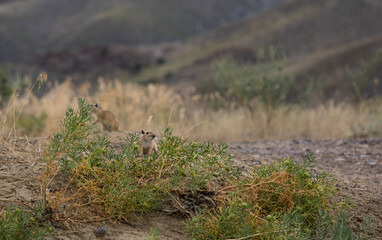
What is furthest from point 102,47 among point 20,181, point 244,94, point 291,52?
point 20,181

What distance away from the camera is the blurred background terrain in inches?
336

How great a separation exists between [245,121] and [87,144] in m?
6.80

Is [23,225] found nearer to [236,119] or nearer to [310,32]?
[236,119]

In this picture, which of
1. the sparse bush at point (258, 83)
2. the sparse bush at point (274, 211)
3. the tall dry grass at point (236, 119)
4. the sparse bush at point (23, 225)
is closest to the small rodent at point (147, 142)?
the sparse bush at point (274, 211)

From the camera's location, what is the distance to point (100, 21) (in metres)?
85.5

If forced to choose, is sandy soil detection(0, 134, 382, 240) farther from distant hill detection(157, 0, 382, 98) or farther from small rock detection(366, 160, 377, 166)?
distant hill detection(157, 0, 382, 98)

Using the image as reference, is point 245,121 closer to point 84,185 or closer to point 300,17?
point 84,185

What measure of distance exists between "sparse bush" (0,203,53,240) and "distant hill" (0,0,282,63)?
2949 inches

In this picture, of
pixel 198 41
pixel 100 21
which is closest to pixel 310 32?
pixel 198 41

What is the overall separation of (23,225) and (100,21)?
8791 centimetres

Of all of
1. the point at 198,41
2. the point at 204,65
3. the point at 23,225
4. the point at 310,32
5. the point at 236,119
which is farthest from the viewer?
the point at 198,41

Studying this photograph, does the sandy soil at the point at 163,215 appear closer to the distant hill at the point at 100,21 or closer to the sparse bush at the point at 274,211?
the sparse bush at the point at 274,211

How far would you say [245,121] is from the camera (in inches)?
375

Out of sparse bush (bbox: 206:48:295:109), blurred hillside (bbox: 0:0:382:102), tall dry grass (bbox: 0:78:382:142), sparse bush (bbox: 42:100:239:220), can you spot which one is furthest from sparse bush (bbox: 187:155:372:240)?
blurred hillside (bbox: 0:0:382:102)
